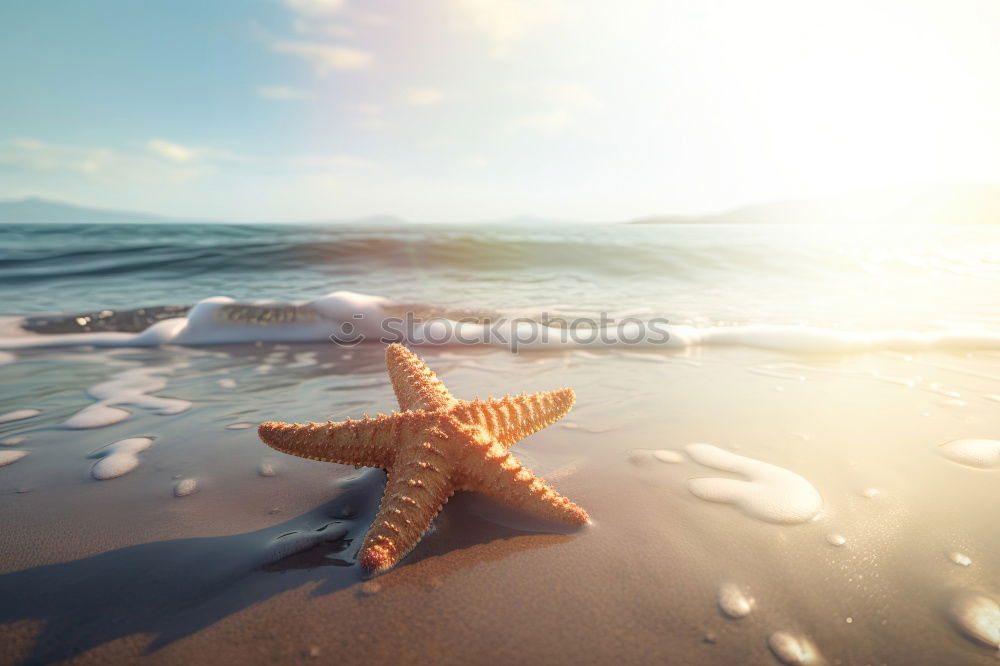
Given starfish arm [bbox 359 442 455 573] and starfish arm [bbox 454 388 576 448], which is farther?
starfish arm [bbox 454 388 576 448]

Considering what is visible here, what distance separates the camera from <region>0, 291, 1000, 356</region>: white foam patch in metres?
5.46

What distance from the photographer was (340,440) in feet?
7.09

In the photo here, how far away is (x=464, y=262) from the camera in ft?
46.4

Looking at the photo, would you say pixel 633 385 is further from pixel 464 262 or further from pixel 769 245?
pixel 769 245

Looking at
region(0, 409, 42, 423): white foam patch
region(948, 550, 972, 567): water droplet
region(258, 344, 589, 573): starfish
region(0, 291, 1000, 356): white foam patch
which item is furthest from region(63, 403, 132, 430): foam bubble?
region(948, 550, 972, 567): water droplet

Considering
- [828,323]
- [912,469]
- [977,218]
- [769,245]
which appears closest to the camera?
[912,469]

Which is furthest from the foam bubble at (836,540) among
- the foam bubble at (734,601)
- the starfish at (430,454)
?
the starfish at (430,454)

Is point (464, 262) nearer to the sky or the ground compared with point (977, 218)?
nearer to the ground

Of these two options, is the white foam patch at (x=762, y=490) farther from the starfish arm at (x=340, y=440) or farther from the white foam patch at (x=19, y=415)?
the white foam patch at (x=19, y=415)

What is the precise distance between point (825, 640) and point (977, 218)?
114 ft

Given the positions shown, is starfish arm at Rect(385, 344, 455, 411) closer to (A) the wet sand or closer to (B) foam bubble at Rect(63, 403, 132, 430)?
(A) the wet sand

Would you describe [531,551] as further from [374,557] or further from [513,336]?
[513,336]

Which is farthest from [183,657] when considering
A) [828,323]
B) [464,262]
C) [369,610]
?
[464,262]

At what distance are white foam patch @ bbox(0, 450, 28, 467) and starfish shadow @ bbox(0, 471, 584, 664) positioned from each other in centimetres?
132
